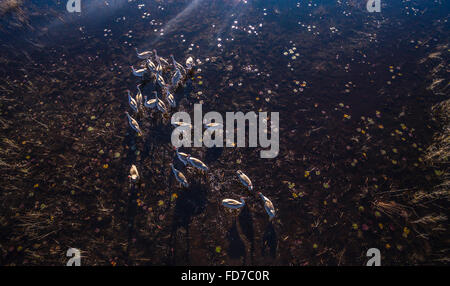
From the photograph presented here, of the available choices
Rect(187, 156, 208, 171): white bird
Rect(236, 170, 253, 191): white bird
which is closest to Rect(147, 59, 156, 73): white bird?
Rect(187, 156, 208, 171): white bird

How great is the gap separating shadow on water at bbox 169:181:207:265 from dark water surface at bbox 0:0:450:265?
39 mm

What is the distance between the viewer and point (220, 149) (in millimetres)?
6820

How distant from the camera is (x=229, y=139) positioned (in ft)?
23.1

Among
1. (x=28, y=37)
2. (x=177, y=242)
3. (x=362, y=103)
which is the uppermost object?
(x=28, y=37)

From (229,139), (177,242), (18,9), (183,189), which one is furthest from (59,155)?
(18,9)

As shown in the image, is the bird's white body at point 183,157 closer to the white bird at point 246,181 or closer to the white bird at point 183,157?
the white bird at point 183,157

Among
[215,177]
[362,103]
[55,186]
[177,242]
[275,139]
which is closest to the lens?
[177,242]

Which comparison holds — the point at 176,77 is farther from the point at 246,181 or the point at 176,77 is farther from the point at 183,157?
the point at 246,181

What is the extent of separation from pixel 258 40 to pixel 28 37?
11.7 meters

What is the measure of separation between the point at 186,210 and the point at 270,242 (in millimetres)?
2458

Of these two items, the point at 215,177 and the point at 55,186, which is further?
the point at 215,177

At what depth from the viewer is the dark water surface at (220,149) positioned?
5195mm

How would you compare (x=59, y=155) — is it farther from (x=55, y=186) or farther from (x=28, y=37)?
(x=28, y=37)

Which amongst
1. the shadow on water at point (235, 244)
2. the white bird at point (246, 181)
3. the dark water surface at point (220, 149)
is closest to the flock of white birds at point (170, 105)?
the white bird at point (246, 181)
